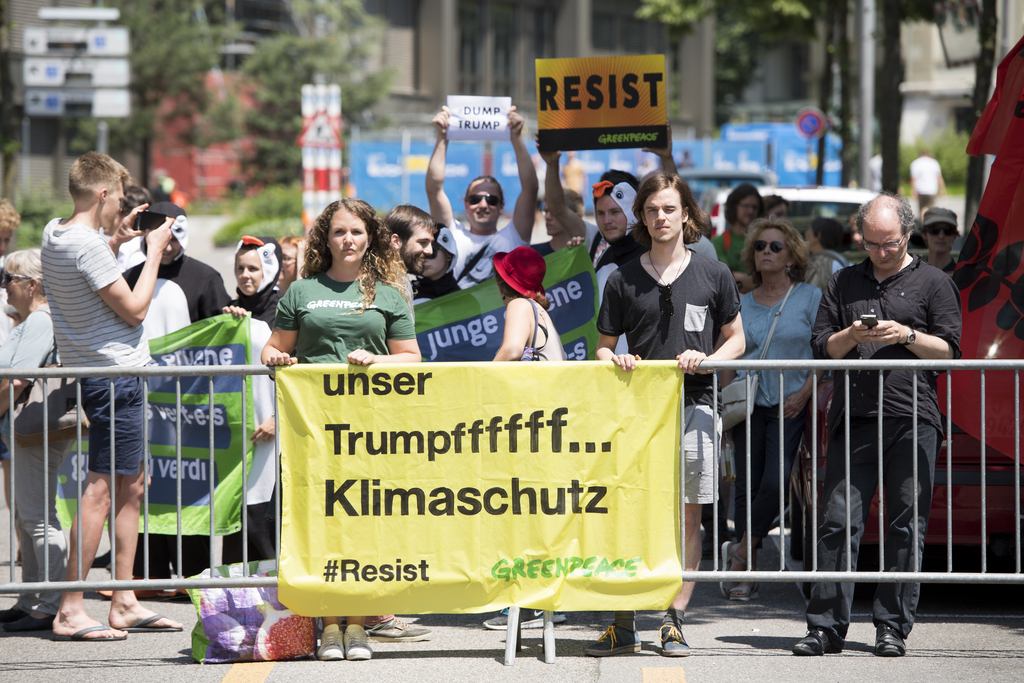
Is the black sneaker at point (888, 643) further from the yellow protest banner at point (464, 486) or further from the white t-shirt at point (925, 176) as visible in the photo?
the white t-shirt at point (925, 176)

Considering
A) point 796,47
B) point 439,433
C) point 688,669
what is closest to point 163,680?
point 439,433

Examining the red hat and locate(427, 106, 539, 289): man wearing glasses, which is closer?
the red hat

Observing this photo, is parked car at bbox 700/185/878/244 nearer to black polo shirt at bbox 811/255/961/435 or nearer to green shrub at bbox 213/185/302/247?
black polo shirt at bbox 811/255/961/435

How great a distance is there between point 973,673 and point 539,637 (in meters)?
1.95

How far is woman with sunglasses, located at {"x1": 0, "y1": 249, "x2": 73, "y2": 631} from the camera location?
5668 mm

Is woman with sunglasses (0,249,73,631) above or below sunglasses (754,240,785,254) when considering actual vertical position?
below

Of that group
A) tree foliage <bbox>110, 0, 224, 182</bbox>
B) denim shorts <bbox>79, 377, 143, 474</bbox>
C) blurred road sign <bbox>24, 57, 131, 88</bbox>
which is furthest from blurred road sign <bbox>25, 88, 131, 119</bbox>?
tree foliage <bbox>110, 0, 224, 182</bbox>

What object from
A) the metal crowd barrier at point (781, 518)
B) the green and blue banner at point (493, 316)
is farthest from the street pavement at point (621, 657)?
the green and blue banner at point (493, 316)

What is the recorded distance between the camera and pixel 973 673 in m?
4.86

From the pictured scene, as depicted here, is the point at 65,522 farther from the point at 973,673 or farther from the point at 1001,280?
the point at 1001,280

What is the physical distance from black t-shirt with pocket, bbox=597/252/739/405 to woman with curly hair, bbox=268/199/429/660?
986 mm

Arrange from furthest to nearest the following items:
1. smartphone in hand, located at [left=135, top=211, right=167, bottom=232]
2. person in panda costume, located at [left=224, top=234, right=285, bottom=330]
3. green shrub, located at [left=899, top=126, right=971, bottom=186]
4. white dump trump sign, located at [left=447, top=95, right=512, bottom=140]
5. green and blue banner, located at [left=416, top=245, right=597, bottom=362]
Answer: green shrub, located at [left=899, top=126, right=971, bottom=186], white dump trump sign, located at [left=447, top=95, right=512, bottom=140], green and blue banner, located at [left=416, top=245, right=597, bottom=362], person in panda costume, located at [left=224, top=234, right=285, bottom=330], smartphone in hand, located at [left=135, top=211, right=167, bottom=232]

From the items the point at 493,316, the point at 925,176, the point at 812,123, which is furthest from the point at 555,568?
the point at 812,123

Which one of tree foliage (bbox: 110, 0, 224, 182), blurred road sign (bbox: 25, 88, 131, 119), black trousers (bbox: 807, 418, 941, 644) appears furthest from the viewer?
tree foliage (bbox: 110, 0, 224, 182)
